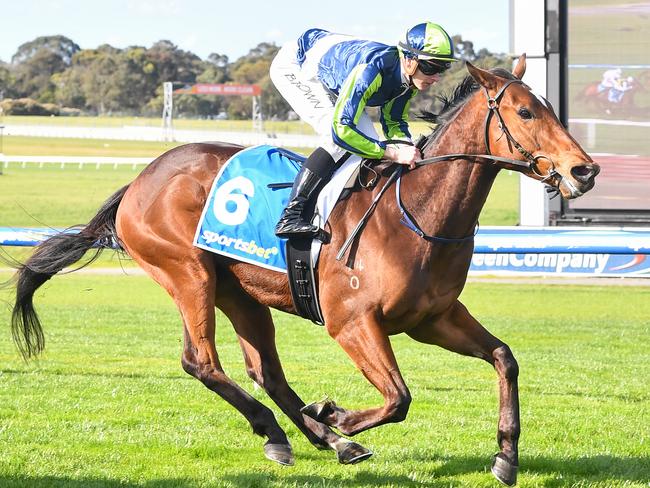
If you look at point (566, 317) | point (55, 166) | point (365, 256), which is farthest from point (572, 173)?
point (55, 166)

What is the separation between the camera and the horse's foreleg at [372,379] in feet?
14.5

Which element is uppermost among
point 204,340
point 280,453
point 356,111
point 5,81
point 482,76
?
point 482,76

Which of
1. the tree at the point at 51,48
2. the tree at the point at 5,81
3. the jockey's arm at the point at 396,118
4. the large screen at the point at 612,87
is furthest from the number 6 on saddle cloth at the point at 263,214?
the tree at the point at 51,48

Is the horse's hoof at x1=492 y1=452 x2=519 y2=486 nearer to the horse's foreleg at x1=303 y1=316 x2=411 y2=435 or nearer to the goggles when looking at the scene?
the horse's foreleg at x1=303 y1=316 x2=411 y2=435

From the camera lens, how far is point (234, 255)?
17.0 ft

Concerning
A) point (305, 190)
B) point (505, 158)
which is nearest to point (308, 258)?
point (305, 190)

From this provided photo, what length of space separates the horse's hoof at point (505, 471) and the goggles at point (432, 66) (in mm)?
1674

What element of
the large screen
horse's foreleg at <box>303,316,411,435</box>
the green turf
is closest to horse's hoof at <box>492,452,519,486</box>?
the green turf

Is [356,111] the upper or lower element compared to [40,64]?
upper

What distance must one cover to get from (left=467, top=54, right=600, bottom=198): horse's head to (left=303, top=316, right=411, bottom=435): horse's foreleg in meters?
0.93

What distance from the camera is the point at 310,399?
253 inches

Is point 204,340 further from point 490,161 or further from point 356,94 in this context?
point 490,161

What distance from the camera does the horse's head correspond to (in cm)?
419

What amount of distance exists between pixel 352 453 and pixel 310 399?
178cm
